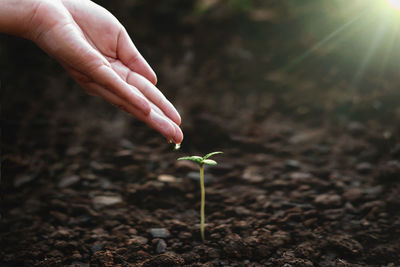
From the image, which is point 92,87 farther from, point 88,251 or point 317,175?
point 317,175

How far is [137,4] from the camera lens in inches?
183

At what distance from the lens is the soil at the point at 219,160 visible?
1.67 m

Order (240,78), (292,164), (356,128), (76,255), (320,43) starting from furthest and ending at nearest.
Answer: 1. (320,43)
2. (240,78)
3. (356,128)
4. (292,164)
5. (76,255)

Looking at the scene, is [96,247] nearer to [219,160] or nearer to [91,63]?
[91,63]

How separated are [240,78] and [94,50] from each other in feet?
6.78

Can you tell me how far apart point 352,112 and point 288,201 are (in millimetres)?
1280

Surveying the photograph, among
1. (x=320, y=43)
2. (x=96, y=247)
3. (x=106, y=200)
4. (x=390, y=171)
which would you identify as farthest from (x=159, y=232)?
(x=320, y=43)

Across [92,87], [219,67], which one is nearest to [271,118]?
[219,67]

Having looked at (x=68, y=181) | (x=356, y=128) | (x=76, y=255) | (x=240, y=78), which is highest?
(x=240, y=78)

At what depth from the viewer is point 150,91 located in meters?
1.79

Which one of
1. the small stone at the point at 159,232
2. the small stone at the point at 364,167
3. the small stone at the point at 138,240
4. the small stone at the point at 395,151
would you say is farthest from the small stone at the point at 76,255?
the small stone at the point at 395,151

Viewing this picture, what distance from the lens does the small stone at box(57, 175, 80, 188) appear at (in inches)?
85.6

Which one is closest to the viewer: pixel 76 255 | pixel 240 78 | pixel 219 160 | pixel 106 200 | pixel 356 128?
pixel 76 255

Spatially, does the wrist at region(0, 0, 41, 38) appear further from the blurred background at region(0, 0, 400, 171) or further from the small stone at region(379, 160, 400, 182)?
the small stone at region(379, 160, 400, 182)
